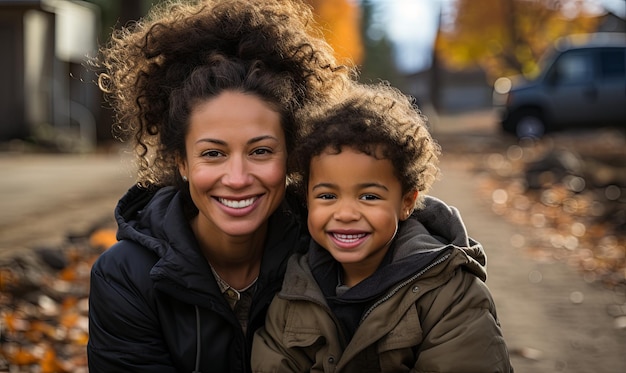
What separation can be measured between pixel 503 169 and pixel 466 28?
26168 mm

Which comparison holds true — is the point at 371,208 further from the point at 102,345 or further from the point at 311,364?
the point at 102,345

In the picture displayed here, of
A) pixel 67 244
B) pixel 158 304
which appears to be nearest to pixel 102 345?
pixel 158 304

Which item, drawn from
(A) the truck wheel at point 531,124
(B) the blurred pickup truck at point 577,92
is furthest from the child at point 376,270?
(A) the truck wheel at point 531,124

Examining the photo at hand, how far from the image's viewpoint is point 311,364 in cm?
312

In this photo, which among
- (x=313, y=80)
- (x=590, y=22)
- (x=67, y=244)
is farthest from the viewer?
(x=590, y=22)

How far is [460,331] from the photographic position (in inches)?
114

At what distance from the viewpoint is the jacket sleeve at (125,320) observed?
313 centimetres

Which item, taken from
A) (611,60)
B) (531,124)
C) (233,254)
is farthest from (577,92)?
(233,254)

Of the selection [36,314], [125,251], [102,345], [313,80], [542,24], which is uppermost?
[542,24]

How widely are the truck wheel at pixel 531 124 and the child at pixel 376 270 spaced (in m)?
18.7

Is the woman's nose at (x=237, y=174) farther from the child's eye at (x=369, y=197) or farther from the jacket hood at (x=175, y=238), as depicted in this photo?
the child's eye at (x=369, y=197)

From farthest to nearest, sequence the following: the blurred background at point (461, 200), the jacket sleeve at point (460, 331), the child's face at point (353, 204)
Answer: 1. the blurred background at point (461, 200)
2. the child's face at point (353, 204)
3. the jacket sleeve at point (460, 331)

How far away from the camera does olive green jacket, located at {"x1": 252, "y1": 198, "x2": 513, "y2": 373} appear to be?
2.89m

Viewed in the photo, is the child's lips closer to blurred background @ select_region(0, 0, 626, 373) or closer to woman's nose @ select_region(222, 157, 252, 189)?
woman's nose @ select_region(222, 157, 252, 189)
